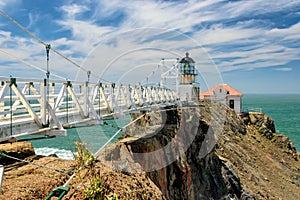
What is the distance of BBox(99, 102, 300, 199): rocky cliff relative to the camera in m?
12.8

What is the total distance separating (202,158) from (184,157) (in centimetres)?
199

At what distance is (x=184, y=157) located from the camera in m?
16.2

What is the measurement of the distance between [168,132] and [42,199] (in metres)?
11.9

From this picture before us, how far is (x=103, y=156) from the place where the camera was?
9.20m

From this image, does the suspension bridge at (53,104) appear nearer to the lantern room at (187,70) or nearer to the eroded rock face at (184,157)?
the eroded rock face at (184,157)

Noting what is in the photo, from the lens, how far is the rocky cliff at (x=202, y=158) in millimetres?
→ 12812

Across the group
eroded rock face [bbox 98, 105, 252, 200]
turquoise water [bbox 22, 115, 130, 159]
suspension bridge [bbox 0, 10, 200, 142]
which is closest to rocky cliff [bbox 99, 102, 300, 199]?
eroded rock face [bbox 98, 105, 252, 200]

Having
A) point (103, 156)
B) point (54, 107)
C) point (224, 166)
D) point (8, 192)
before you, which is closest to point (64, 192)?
point (8, 192)

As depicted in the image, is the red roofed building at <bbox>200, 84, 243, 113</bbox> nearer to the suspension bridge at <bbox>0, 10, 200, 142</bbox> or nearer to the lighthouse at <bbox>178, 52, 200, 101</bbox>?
the lighthouse at <bbox>178, 52, 200, 101</bbox>

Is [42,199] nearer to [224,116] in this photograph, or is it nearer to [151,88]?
[151,88]

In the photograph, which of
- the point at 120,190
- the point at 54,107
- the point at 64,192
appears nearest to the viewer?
the point at 64,192

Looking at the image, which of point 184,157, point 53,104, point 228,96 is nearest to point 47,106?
point 53,104

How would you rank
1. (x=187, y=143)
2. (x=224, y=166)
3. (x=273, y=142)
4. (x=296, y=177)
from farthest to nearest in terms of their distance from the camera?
(x=273, y=142)
(x=296, y=177)
(x=224, y=166)
(x=187, y=143)

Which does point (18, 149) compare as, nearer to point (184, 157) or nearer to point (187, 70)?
point (184, 157)
